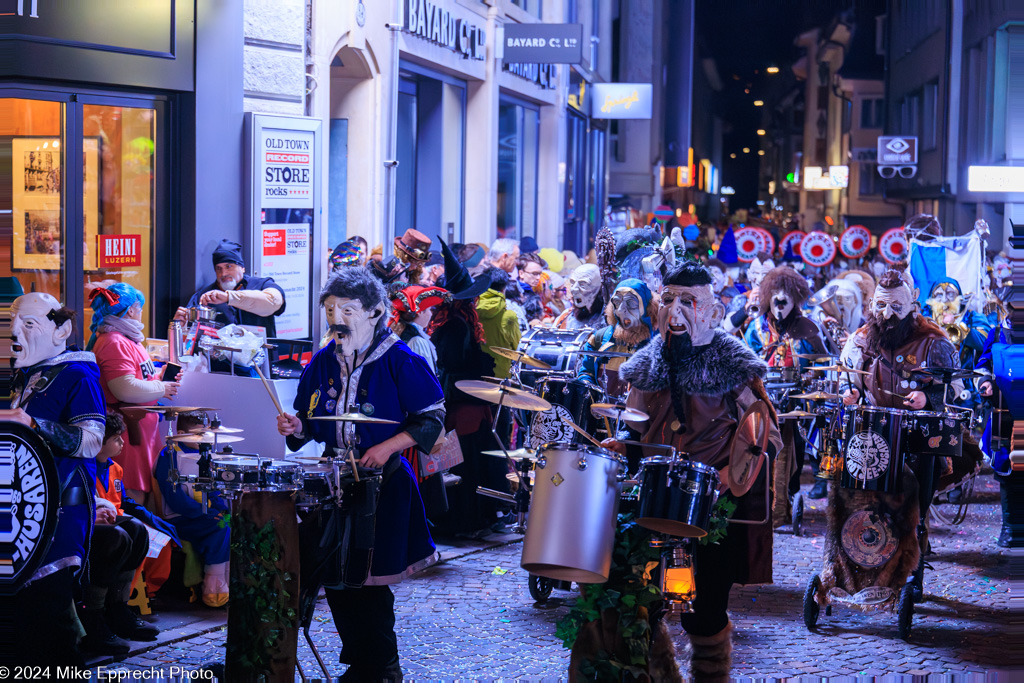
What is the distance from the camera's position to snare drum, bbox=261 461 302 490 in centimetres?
486

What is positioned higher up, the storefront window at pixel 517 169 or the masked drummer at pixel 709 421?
the storefront window at pixel 517 169

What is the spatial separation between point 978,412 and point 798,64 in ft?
223

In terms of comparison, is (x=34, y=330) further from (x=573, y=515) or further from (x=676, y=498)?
(x=676, y=498)

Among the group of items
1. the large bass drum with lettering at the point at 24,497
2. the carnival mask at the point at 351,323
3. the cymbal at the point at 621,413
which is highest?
the carnival mask at the point at 351,323

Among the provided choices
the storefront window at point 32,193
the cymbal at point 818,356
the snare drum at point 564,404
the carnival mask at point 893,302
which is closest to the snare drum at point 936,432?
the carnival mask at point 893,302

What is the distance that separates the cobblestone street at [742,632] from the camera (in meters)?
6.12

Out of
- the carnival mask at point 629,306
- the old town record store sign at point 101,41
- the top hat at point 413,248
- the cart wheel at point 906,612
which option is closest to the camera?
the cart wheel at point 906,612

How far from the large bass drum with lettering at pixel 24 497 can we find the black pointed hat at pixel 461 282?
3937mm

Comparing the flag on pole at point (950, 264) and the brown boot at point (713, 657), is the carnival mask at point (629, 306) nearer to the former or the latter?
the brown boot at point (713, 657)

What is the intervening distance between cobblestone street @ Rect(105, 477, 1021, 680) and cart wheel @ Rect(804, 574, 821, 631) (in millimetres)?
79

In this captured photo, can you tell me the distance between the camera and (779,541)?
9.26 metres

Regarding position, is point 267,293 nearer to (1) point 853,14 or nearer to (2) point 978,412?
(2) point 978,412

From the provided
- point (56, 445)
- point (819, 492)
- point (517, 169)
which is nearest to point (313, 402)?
point (56, 445)

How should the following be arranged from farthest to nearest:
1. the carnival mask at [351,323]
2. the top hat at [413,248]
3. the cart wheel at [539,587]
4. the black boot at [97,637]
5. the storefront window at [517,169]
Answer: the storefront window at [517,169] → the top hat at [413,248] → the cart wheel at [539,587] → the black boot at [97,637] → the carnival mask at [351,323]
